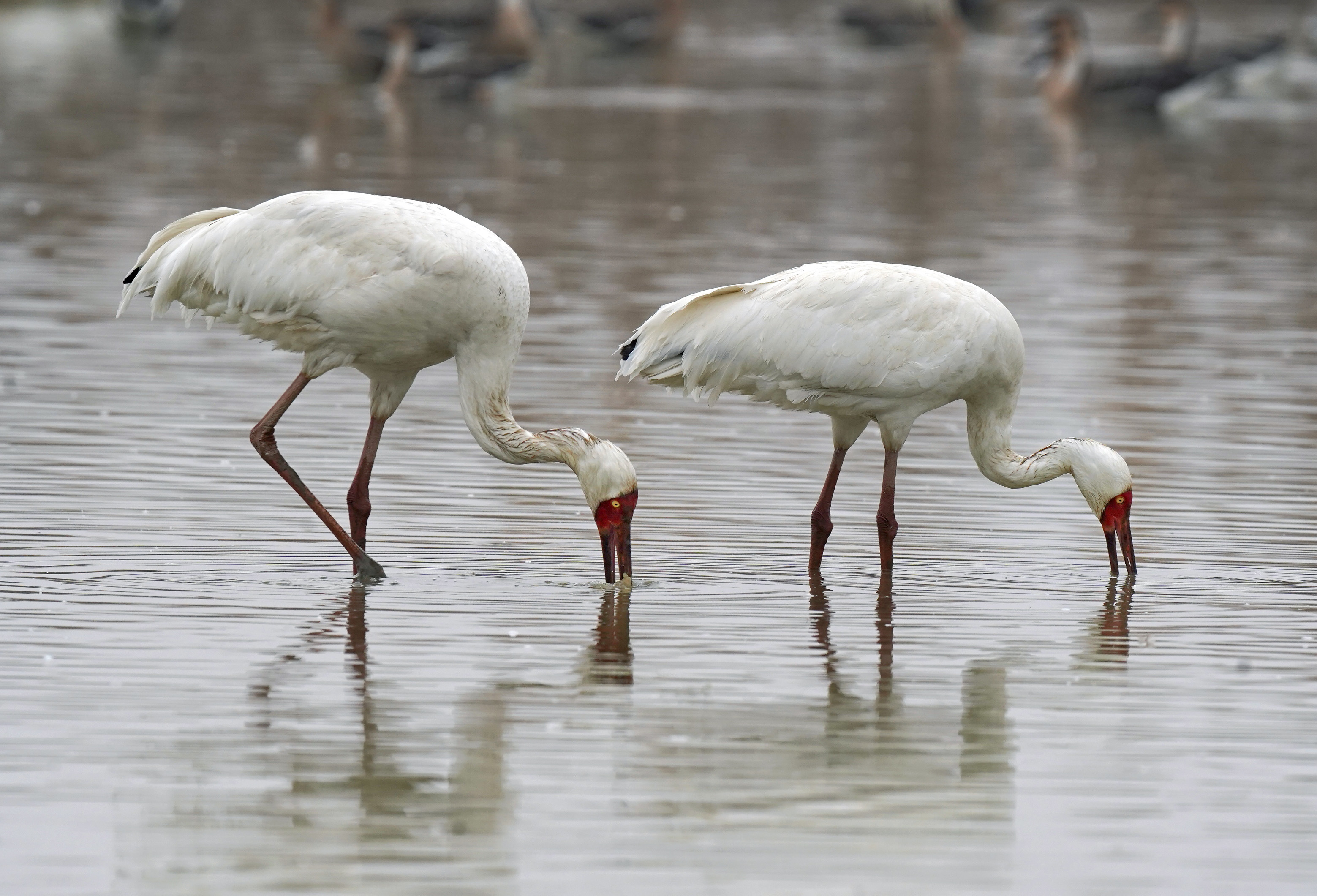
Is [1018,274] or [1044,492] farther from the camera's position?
[1018,274]

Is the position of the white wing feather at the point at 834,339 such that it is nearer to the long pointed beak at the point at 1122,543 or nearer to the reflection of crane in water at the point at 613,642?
the long pointed beak at the point at 1122,543

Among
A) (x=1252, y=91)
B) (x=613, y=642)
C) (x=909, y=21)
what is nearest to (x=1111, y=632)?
(x=613, y=642)

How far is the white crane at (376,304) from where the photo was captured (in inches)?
369

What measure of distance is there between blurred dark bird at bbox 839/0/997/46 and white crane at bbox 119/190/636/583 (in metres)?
42.6

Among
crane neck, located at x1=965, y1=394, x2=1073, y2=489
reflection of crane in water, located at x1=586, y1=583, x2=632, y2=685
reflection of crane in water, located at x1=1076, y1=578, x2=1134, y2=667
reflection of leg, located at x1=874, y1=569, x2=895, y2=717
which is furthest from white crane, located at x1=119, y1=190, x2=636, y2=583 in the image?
reflection of crane in water, located at x1=1076, y1=578, x2=1134, y2=667

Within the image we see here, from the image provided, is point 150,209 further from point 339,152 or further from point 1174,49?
point 1174,49

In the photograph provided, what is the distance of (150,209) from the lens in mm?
21078

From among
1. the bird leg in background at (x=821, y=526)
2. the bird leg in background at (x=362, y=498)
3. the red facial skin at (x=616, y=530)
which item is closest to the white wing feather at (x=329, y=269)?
the bird leg in background at (x=362, y=498)

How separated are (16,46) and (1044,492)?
35893 mm

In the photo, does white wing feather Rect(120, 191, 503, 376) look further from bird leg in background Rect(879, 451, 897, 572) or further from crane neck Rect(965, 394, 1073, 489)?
crane neck Rect(965, 394, 1073, 489)

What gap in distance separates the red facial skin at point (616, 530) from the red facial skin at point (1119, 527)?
2.00 m

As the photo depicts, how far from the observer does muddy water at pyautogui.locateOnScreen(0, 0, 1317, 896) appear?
6.30 m

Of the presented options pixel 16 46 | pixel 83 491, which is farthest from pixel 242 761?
pixel 16 46

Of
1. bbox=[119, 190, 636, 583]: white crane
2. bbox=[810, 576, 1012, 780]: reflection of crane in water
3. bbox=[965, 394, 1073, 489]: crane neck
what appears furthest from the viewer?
bbox=[965, 394, 1073, 489]: crane neck
